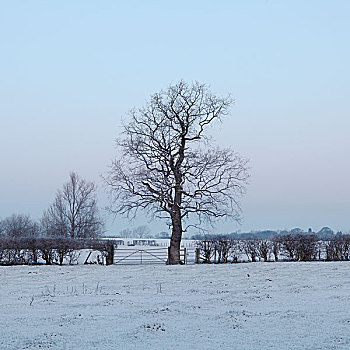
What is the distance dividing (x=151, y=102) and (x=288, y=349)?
21643mm

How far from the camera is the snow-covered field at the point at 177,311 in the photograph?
788cm

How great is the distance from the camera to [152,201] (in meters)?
26.8

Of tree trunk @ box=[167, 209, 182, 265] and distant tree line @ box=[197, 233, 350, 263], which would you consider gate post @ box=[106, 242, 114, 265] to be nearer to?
tree trunk @ box=[167, 209, 182, 265]

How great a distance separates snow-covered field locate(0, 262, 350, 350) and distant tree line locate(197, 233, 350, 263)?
31.2ft

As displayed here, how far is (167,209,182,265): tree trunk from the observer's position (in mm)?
27016

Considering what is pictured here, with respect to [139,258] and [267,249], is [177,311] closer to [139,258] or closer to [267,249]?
[267,249]

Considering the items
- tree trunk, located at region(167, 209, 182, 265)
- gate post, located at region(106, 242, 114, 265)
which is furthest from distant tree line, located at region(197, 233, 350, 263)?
gate post, located at region(106, 242, 114, 265)

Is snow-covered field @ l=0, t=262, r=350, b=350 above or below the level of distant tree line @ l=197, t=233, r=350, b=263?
below

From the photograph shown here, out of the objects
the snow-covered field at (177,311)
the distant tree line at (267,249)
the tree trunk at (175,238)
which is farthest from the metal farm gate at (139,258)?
the snow-covered field at (177,311)

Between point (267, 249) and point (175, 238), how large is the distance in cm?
597

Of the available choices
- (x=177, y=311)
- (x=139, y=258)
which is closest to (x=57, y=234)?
(x=139, y=258)

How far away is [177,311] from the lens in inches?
416

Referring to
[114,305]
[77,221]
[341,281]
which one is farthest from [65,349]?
[77,221]

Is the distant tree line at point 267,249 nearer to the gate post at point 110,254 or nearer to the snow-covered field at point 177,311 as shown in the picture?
the gate post at point 110,254
